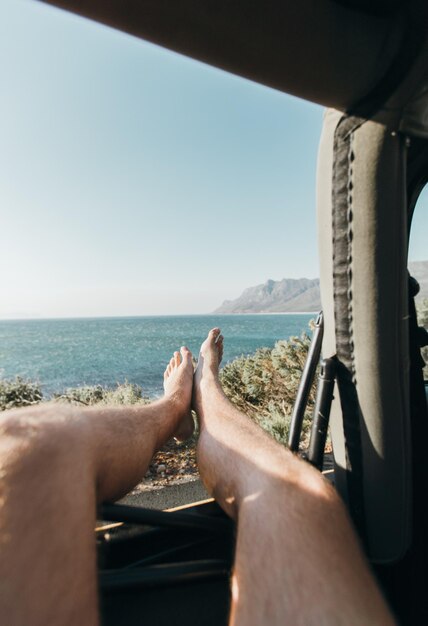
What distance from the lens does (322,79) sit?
0.80 meters

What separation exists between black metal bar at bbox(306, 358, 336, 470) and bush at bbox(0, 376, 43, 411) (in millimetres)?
4027

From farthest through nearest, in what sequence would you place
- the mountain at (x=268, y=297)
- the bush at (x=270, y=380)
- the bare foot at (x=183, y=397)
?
the mountain at (x=268, y=297) → the bush at (x=270, y=380) → the bare foot at (x=183, y=397)

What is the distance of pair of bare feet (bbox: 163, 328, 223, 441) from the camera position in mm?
1729

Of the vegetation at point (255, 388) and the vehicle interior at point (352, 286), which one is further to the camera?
the vegetation at point (255, 388)

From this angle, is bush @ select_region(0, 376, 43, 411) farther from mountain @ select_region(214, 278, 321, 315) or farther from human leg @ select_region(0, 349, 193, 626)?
mountain @ select_region(214, 278, 321, 315)

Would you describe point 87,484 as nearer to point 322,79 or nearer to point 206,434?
point 206,434

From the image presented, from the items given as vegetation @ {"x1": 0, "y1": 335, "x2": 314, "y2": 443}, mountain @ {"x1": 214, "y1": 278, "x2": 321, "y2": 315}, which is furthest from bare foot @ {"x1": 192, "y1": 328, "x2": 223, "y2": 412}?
mountain @ {"x1": 214, "y1": 278, "x2": 321, "y2": 315}

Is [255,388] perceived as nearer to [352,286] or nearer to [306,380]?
[306,380]

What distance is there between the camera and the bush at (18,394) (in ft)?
14.0

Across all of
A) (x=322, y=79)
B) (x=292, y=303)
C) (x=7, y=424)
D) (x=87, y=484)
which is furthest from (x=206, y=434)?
(x=292, y=303)

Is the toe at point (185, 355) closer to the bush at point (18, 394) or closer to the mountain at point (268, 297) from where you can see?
the bush at point (18, 394)

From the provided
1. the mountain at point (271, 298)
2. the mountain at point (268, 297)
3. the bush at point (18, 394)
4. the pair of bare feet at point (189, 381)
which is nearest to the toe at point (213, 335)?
the pair of bare feet at point (189, 381)

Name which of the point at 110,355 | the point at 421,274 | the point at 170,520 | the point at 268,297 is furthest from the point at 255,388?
the point at 268,297

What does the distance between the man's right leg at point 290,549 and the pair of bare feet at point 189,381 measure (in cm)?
73
